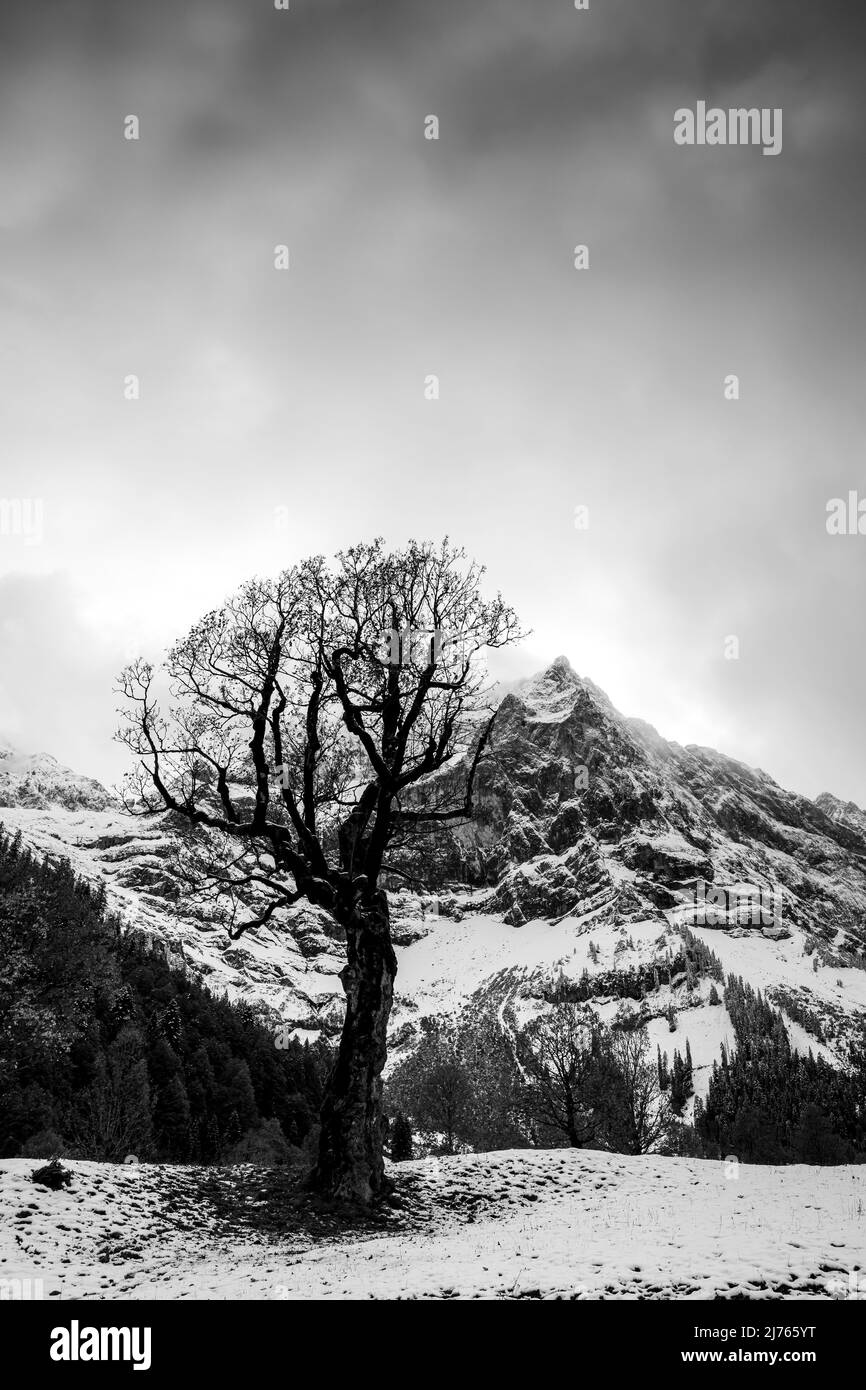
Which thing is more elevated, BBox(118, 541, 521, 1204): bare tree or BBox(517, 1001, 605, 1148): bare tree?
BBox(118, 541, 521, 1204): bare tree

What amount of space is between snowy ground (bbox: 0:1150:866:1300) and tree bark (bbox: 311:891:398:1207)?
0.92 metres

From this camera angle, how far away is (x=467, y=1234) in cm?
1263

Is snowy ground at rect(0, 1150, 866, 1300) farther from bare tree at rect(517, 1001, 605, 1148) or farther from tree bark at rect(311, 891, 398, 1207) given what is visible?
bare tree at rect(517, 1001, 605, 1148)

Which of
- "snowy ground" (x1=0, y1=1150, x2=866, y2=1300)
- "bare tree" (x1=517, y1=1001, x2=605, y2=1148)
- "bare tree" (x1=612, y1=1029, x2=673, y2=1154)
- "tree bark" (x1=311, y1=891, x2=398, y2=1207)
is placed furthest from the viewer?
"bare tree" (x1=612, y1=1029, x2=673, y2=1154)

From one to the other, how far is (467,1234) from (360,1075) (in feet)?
12.7

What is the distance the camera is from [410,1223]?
13.8 meters

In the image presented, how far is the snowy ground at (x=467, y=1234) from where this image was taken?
8.38m

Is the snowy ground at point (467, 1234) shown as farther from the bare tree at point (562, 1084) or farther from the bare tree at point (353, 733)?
the bare tree at point (562, 1084)

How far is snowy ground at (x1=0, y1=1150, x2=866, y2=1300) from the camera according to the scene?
838 cm

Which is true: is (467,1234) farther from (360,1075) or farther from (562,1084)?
(562,1084)

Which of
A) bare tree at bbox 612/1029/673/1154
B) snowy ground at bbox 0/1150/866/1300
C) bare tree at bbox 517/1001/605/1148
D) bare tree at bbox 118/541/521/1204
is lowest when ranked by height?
bare tree at bbox 612/1029/673/1154

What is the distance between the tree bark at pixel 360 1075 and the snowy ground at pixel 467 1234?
3.03 ft

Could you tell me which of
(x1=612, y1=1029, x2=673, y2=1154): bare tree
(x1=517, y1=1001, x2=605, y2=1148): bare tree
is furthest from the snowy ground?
(x1=612, y1=1029, x2=673, y2=1154): bare tree

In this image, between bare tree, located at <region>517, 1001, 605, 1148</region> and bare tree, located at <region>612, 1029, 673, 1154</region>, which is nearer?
bare tree, located at <region>517, 1001, 605, 1148</region>
